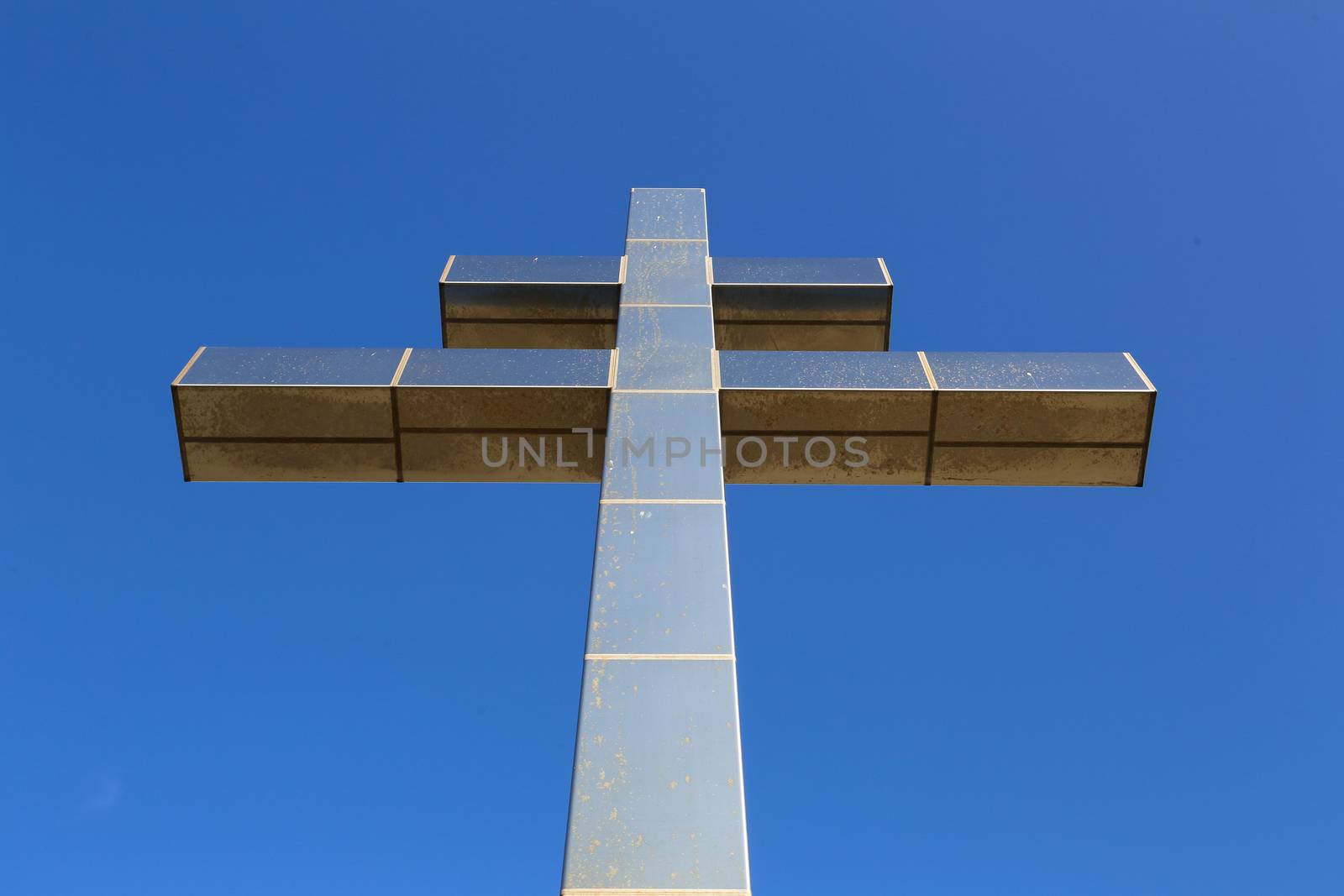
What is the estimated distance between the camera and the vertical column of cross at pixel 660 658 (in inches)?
150

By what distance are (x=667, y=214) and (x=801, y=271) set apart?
104 cm

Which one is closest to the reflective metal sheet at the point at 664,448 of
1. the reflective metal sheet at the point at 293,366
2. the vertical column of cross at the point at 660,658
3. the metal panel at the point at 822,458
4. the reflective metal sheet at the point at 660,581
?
the vertical column of cross at the point at 660,658

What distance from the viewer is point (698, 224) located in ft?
28.0

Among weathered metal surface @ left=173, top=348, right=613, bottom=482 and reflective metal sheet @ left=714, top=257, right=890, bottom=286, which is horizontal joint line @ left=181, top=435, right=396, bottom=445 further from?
reflective metal sheet @ left=714, top=257, right=890, bottom=286

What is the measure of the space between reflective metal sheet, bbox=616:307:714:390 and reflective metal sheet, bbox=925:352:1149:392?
1.19m

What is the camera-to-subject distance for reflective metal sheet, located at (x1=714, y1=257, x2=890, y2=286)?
809 centimetres

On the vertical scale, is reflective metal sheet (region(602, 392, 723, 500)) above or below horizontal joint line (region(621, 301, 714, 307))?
below

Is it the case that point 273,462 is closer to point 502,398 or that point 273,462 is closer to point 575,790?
point 502,398

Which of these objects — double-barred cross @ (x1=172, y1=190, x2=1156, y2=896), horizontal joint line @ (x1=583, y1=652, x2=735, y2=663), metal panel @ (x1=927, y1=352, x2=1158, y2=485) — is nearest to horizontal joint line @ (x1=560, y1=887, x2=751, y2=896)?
horizontal joint line @ (x1=583, y1=652, x2=735, y2=663)

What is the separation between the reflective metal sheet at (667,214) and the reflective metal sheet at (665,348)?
127cm

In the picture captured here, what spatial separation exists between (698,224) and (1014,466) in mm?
3009

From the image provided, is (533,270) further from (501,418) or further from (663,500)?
(663,500)

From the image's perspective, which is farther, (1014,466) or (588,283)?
(588,283)

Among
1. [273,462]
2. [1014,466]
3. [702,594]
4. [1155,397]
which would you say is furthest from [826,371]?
[273,462]
